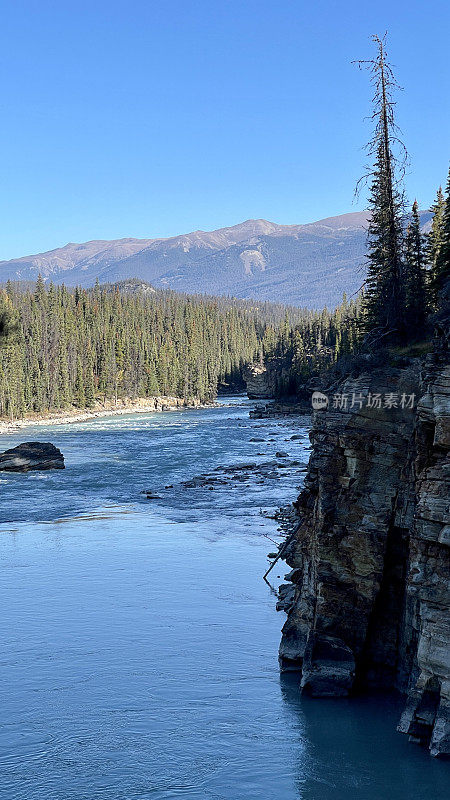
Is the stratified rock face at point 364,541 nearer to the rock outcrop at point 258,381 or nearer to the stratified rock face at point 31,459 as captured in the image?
the stratified rock face at point 31,459

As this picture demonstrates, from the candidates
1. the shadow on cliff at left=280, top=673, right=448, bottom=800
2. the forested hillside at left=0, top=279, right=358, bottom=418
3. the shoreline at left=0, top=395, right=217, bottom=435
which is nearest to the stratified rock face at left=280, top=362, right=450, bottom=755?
the shadow on cliff at left=280, top=673, right=448, bottom=800

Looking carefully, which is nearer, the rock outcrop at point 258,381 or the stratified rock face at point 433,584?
the stratified rock face at point 433,584

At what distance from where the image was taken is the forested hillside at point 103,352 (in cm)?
11225

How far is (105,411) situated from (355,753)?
347ft

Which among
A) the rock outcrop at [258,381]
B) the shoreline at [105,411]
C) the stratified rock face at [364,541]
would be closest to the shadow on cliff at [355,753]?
the stratified rock face at [364,541]

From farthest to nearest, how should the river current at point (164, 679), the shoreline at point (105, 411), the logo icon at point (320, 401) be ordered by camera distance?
1. the shoreline at point (105, 411)
2. the logo icon at point (320, 401)
3. the river current at point (164, 679)

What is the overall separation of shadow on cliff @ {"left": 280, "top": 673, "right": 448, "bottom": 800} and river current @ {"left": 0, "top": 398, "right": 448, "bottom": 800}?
0.03 m

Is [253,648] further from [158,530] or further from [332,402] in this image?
[158,530]

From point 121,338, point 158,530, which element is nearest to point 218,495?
point 158,530

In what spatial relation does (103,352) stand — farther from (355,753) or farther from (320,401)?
(355,753)

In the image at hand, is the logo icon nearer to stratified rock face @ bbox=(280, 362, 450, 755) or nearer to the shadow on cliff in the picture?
stratified rock face @ bbox=(280, 362, 450, 755)

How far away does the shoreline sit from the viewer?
96512mm

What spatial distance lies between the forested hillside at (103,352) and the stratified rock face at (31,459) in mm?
48557

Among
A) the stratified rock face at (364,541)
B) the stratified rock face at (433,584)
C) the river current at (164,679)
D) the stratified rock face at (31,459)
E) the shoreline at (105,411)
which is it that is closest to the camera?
the stratified rock face at (433,584)
